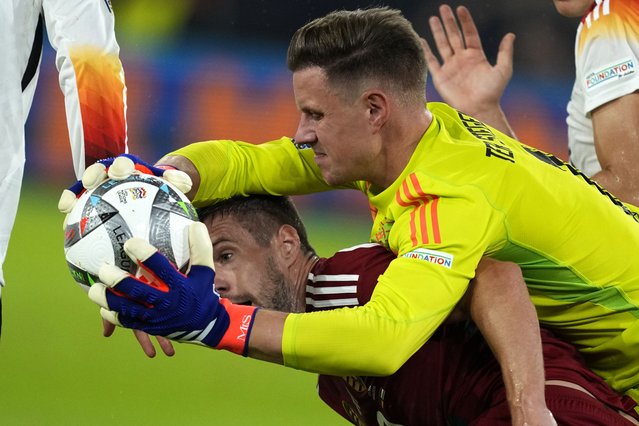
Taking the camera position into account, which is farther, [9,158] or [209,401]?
[209,401]

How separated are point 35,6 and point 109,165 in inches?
27.1

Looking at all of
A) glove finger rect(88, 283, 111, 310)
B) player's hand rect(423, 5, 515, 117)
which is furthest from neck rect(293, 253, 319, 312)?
player's hand rect(423, 5, 515, 117)

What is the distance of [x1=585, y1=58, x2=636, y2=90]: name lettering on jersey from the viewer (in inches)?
145

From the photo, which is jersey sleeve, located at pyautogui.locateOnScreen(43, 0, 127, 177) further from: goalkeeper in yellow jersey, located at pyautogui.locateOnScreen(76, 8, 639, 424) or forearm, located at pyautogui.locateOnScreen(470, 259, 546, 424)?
forearm, located at pyautogui.locateOnScreen(470, 259, 546, 424)

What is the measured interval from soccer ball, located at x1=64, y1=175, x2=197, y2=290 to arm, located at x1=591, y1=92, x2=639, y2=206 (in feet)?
5.69

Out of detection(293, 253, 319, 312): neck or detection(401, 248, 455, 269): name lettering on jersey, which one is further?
detection(293, 253, 319, 312): neck

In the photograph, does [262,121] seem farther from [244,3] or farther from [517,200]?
[517,200]

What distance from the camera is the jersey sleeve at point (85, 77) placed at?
2.89 meters

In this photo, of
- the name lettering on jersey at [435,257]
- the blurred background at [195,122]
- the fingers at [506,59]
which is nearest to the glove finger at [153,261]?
the name lettering on jersey at [435,257]

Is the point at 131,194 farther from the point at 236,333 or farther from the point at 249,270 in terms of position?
the point at 249,270

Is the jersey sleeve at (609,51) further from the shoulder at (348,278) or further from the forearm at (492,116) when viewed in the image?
the shoulder at (348,278)

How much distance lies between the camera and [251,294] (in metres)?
3.06

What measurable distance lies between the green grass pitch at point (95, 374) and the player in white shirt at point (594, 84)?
166 cm

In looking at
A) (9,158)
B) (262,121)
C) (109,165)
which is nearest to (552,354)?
(109,165)
